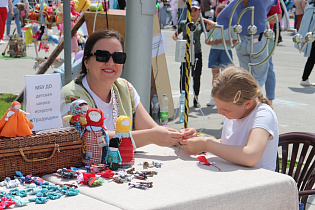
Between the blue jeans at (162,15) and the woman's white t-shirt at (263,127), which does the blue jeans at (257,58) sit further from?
the blue jeans at (162,15)

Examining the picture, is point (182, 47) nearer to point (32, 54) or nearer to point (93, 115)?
point (93, 115)

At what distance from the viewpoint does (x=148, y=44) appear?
450cm

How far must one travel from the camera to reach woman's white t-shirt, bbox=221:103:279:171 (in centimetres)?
249

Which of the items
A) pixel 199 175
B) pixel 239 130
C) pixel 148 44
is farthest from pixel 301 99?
pixel 199 175

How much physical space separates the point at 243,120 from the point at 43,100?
1035mm

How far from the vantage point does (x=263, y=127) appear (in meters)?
2.47

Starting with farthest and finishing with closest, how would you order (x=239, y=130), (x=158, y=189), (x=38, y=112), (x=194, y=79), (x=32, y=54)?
(x=32, y=54)
(x=194, y=79)
(x=239, y=130)
(x=38, y=112)
(x=158, y=189)

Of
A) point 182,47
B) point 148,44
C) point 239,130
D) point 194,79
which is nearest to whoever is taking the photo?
point 239,130

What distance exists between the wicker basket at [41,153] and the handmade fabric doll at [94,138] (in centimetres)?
4

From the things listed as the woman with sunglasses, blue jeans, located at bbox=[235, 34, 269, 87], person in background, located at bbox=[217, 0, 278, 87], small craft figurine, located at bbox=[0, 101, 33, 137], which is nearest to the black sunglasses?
the woman with sunglasses

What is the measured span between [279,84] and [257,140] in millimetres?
7335

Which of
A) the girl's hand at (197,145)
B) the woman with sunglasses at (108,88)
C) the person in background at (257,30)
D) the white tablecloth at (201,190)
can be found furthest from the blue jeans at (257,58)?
the white tablecloth at (201,190)

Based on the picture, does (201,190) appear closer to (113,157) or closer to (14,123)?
(113,157)

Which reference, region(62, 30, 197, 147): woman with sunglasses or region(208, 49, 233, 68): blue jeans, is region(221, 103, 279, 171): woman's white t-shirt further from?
region(208, 49, 233, 68): blue jeans
